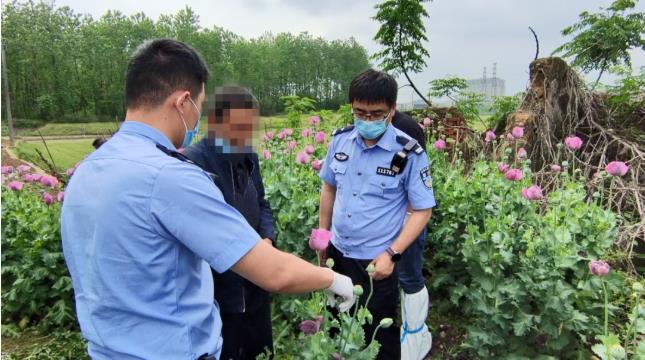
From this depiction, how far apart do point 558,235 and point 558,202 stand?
411 millimetres

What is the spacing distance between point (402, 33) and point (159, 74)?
23.1ft

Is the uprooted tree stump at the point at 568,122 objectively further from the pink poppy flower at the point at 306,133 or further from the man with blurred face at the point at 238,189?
the man with blurred face at the point at 238,189

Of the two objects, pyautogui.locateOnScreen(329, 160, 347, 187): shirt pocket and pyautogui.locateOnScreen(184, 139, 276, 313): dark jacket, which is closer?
pyautogui.locateOnScreen(184, 139, 276, 313): dark jacket

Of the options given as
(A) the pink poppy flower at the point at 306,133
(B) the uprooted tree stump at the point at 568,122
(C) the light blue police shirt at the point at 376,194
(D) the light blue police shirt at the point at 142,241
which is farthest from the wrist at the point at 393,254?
(B) the uprooted tree stump at the point at 568,122

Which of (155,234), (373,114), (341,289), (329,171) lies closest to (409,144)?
(373,114)

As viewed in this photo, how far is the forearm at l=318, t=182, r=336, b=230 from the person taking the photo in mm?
2234

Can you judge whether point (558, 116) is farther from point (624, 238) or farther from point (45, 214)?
point (45, 214)

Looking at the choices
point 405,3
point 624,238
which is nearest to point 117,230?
point 624,238

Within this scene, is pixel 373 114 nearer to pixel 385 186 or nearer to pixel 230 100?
pixel 385 186

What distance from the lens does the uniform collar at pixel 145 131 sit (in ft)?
3.10

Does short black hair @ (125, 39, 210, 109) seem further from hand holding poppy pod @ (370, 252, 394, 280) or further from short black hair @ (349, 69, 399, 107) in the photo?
hand holding poppy pod @ (370, 252, 394, 280)

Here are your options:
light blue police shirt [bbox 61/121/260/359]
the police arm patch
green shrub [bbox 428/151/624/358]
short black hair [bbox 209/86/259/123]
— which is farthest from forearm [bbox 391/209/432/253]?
light blue police shirt [bbox 61/121/260/359]

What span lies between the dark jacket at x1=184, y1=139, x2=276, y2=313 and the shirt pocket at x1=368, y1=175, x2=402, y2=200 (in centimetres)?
50

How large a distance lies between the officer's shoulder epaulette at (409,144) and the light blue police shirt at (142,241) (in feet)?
3.78
